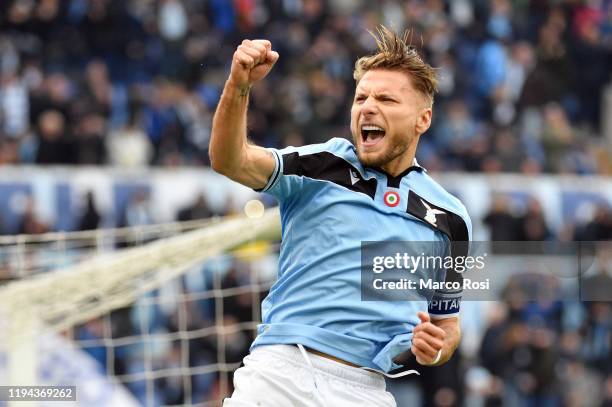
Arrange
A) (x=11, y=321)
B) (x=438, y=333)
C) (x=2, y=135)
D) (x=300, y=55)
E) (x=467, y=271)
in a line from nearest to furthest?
(x=438, y=333), (x=467, y=271), (x=11, y=321), (x=2, y=135), (x=300, y=55)

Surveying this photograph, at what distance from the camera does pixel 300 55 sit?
18.7 metres

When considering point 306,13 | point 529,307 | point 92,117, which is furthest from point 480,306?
point 306,13

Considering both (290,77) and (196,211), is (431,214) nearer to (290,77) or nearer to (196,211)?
(196,211)

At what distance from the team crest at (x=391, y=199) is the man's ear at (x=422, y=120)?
0.98ft

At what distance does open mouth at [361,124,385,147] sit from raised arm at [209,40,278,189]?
1.64 ft

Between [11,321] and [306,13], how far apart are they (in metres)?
12.9

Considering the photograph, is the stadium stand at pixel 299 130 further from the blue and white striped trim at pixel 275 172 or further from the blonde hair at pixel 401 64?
the blue and white striped trim at pixel 275 172

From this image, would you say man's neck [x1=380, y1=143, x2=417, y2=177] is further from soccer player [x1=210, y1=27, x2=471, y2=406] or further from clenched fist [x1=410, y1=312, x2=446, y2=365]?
clenched fist [x1=410, y1=312, x2=446, y2=365]

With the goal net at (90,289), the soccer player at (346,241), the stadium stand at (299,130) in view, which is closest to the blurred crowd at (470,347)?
the stadium stand at (299,130)

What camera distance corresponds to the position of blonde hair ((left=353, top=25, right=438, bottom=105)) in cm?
527

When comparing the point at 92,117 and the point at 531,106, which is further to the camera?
the point at 531,106

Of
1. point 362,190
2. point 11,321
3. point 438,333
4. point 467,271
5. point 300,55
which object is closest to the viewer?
point 438,333

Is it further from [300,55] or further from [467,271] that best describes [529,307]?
[467,271]

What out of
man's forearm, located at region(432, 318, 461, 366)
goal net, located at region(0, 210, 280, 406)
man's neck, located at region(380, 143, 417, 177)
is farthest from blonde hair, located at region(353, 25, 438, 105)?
goal net, located at region(0, 210, 280, 406)
